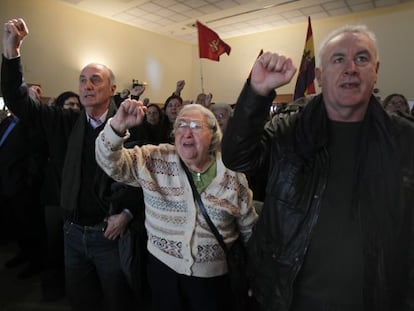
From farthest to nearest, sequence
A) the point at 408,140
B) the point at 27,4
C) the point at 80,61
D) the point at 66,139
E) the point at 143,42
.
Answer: the point at 143,42 < the point at 80,61 < the point at 27,4 < the point at 66,139 < the point at 408,140

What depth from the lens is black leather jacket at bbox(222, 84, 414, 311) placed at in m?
0.89

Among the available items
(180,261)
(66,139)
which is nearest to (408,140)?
(180,261)

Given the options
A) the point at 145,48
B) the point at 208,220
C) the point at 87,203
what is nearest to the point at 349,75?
the point at 208,220

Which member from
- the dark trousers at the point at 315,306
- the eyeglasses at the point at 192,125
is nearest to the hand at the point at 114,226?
the eyeglasses at the point at 192,125

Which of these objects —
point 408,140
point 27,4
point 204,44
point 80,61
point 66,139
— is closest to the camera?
point 408,140

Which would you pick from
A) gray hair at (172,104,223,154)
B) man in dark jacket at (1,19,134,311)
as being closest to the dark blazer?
man in dark jacket at (1,19,134,311)

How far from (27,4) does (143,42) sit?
9.45ft

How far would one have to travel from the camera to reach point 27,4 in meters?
5.57

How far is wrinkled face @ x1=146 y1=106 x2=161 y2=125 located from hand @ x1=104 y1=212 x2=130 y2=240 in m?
2.44

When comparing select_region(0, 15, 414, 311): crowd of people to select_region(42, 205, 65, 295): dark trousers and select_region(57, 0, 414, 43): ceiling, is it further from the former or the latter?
select_region(57, 0, 414, 43): ceiling

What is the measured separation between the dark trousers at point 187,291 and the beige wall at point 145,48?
19.2 feet

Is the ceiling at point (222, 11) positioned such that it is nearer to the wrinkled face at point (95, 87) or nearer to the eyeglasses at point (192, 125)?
the wrinkled face at point (95, 87)

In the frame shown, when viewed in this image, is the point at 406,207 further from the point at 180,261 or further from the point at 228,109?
the point at 228,109

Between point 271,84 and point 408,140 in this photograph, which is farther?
point 408,140
